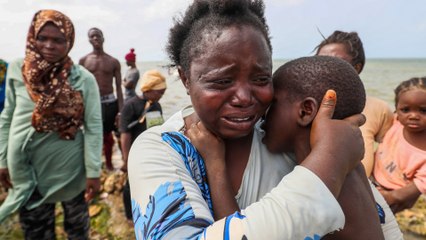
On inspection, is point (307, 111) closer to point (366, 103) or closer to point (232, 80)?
point (232, 80)

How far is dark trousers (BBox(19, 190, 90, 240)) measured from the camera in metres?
2.89

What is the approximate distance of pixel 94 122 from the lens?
2.95 meters

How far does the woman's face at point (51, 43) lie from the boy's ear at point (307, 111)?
2.38 metres

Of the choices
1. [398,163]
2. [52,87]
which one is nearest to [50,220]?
[52,87]

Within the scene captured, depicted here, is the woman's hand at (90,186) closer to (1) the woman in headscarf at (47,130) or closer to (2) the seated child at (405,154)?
(1) the woman in headscarf at (47,130)

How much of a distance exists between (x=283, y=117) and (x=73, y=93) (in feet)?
7.34

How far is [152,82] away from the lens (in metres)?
4.65

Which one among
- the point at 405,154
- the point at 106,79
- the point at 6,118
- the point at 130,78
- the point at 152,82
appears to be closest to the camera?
the point at 405,154

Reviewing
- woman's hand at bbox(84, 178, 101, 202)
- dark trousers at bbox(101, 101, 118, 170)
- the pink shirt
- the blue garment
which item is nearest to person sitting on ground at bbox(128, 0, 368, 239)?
the pink shirt

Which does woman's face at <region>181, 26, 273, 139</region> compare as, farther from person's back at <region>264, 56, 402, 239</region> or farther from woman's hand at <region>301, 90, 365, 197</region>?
woman's hand at <region>301, 90, 365, 197</region>

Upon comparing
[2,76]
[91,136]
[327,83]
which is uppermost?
[327,83]

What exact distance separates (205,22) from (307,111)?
482 mm

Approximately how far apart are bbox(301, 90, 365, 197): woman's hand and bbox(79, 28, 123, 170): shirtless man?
5435 mm

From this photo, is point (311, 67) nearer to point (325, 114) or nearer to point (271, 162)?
point (325, 114)
